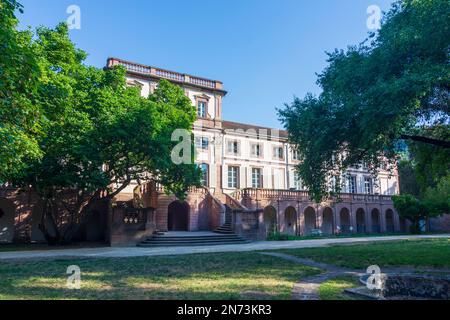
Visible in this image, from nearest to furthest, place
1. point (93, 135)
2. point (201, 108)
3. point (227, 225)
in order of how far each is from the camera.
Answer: point (93, 135), point (227, 225), point (201, 108)

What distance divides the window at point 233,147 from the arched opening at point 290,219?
7796 mm

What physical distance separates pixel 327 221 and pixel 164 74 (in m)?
22.5

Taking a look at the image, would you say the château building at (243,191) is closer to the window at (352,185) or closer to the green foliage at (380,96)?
the window at (352,185)

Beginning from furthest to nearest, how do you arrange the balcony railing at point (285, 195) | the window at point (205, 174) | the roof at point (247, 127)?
the roof at point (247, 127) < the balcony railing at point (285, 195) < the window at point (205, 174)

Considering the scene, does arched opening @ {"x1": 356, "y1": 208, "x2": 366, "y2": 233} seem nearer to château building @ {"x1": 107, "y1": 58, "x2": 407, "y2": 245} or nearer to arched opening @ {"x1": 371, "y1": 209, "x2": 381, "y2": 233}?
château building @ {"x1": 107, "y1": 58, "x2": 407, "y2": 245}

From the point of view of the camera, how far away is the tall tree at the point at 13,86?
26.3 feet

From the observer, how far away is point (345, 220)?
36.4 meters

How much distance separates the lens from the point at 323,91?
1438cm

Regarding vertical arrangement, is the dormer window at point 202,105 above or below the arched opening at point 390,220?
above

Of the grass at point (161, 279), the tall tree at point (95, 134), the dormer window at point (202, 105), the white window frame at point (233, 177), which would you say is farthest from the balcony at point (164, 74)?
the grass at point (161, 279)

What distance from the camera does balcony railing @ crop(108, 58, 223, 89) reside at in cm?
2702

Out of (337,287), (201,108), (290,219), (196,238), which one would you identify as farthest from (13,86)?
(290,219)

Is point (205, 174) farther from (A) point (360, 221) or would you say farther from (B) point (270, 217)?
(A) point (360, 221)
